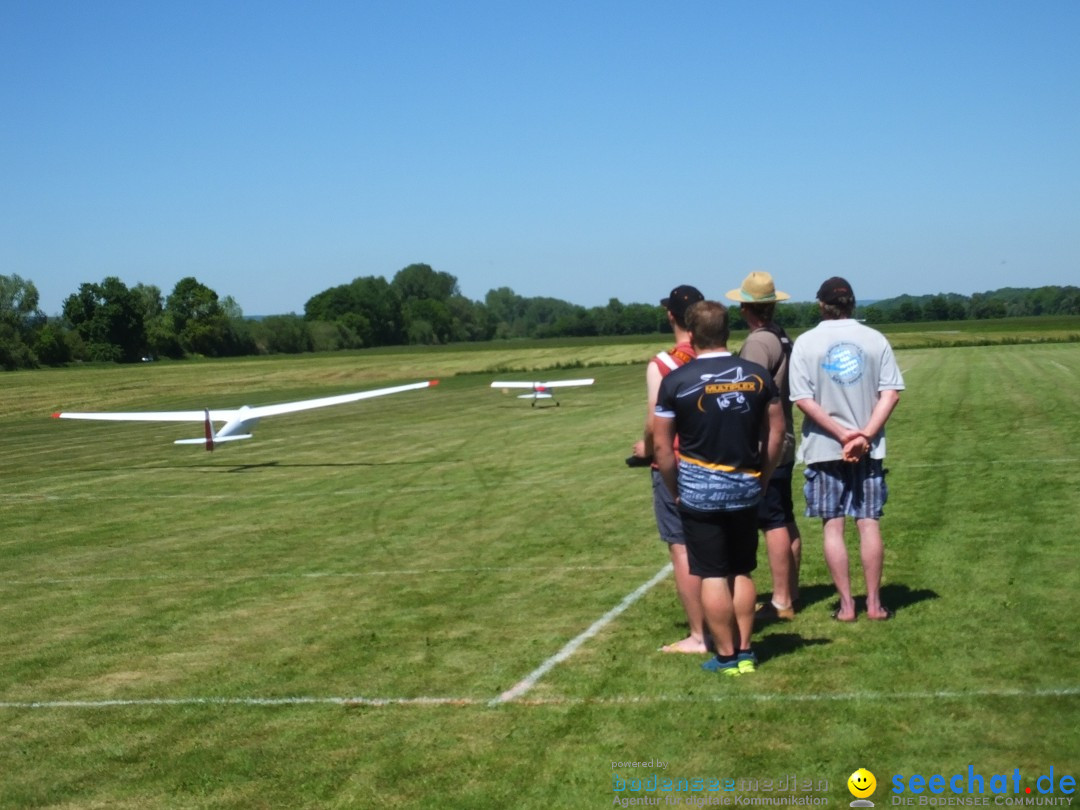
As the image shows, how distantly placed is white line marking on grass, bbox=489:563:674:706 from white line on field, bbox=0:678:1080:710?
0.14 metres

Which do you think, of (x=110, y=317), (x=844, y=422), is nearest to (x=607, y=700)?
(x=844, y=422)

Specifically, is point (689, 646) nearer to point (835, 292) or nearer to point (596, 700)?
point (596, 700)

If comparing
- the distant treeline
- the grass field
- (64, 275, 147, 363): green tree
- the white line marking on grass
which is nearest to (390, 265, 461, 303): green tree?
the distant treeline

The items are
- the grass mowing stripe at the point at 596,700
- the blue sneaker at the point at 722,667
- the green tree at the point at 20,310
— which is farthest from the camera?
the green tree at the point at 20,310

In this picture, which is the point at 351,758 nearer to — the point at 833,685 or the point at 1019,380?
the point at 833,685

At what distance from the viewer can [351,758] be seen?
5168 mm

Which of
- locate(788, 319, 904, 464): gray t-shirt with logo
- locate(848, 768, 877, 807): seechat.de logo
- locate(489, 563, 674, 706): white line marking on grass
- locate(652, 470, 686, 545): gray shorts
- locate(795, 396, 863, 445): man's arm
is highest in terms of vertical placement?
locate(788, 319, 904, 464): gray t-shirt with logo

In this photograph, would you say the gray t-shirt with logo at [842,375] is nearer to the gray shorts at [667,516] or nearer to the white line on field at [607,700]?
the gray shorts at [667,516]

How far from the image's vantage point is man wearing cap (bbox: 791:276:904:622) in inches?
261

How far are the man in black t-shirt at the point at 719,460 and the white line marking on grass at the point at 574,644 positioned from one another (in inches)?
37.5

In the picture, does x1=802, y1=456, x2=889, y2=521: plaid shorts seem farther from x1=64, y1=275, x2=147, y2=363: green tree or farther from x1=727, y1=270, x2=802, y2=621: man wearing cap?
x1=64, y1=275, x2=147, y2=363: green tree

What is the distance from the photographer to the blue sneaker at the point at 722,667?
5.93 meters

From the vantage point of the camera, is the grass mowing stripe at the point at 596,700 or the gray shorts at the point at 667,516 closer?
the grass mowing stripe at the point at 596,700

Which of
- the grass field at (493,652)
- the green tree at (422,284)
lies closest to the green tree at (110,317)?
the green tree at (422,284)
